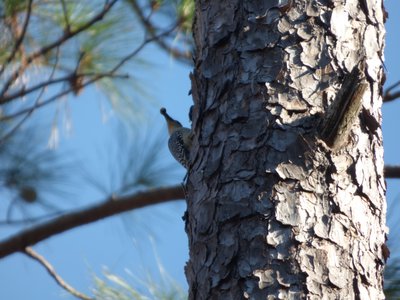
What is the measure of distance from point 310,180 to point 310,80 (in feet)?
0.63

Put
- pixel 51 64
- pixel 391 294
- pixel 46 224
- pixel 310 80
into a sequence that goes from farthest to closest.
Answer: pixel 51 64 → pixel 46 224 → pixel 391 294 → pixel 310 80

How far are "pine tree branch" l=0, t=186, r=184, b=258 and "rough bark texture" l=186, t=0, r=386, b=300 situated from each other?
3.14ft

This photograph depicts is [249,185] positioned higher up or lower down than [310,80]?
lower down

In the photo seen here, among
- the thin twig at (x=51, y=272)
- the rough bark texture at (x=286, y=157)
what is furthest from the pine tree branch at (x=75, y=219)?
the rough bark texture at (x=286, y=157)

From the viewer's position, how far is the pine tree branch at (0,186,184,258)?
8.30ft

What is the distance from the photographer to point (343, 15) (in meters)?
1.57

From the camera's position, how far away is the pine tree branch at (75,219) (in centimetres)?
253

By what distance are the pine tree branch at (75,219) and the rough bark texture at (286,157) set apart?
0.96 m

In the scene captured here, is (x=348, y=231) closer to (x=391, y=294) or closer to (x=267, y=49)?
(x=267, y=49)

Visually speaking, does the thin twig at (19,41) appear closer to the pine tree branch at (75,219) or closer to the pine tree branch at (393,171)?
the pine tree branch at (75,219)

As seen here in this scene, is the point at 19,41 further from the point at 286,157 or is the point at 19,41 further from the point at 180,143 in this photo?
the point at 286,157

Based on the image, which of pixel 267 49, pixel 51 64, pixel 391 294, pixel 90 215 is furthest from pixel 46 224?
pixel 267 49

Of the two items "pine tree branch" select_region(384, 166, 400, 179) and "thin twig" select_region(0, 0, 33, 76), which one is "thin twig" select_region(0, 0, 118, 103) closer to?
"thin twig" select_region(0, 0, 33, 76)

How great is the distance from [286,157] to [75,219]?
1.24 m
